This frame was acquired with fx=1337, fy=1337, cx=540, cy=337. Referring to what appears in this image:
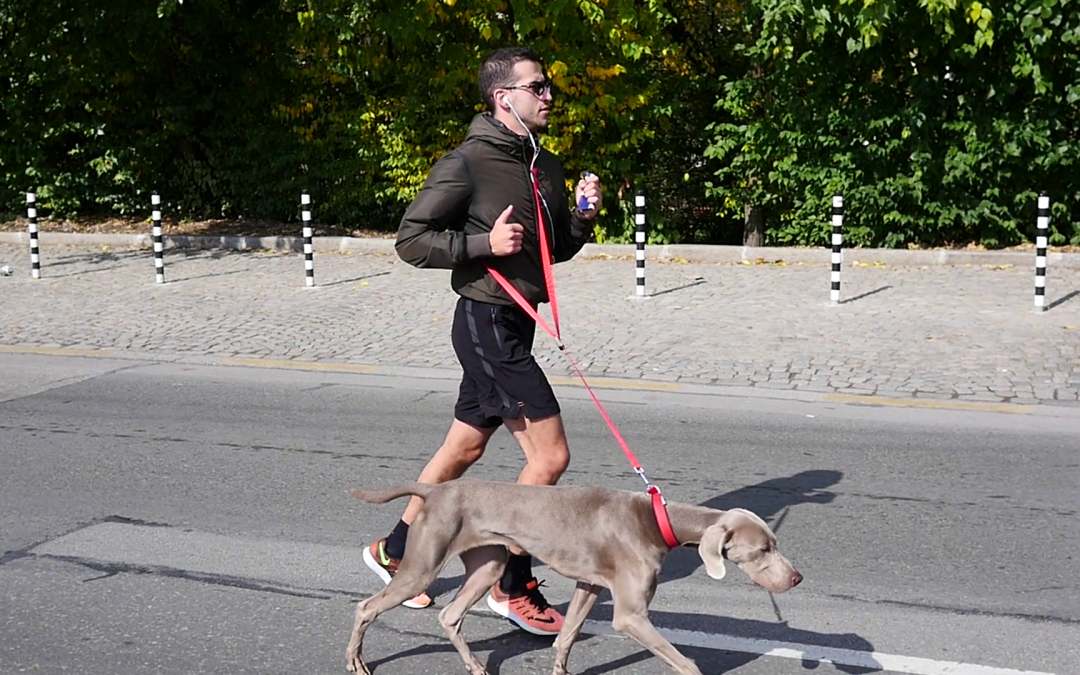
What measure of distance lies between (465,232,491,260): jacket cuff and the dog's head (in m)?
1.27

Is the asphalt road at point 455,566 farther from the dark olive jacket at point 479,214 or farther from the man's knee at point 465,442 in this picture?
the dark olive jacket at point 479,214

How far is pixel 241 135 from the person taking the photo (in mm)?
21234

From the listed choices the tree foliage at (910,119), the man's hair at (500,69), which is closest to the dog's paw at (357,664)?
the man's hair at (500,69)

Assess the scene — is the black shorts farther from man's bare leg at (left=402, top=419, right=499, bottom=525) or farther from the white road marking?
the white road marking

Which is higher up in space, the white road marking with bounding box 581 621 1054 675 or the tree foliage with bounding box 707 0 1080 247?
the tree foliage with bounding box 707 0 1080 247

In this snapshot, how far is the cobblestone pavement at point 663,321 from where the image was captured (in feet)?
32.4

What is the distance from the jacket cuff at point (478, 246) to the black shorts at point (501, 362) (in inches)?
10.0

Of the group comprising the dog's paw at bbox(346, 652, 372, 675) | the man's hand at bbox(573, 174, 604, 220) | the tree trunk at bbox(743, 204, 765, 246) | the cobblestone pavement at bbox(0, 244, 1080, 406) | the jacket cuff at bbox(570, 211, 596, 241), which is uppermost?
the man's hand at bbox(573, 174, 604, 220)

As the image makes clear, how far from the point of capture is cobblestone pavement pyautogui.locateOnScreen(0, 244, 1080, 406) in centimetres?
988

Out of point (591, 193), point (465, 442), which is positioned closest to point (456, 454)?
point (465, 442)

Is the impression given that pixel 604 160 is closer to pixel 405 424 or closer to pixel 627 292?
pixel 627 292

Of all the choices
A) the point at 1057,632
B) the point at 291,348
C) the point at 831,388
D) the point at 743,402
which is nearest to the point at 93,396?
the point at 291,348

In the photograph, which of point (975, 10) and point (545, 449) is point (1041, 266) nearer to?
point (975, 10)

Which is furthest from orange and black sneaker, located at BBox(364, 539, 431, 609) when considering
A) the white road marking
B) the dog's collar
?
the dog's collar
